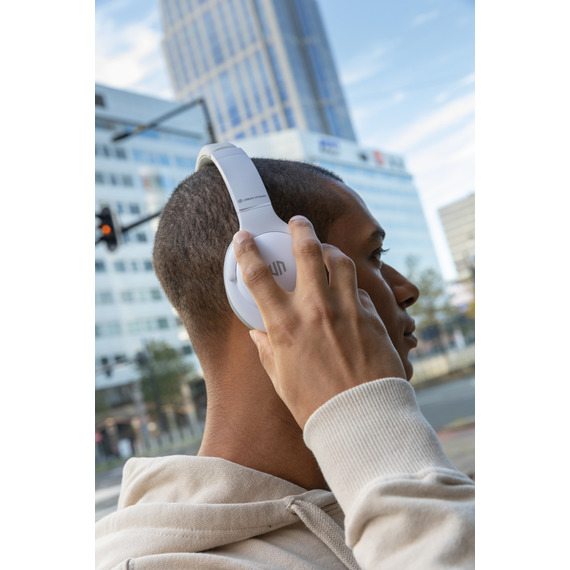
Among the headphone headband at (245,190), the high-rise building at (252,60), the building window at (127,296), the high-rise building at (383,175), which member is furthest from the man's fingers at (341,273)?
the high-rise building at (252,60)

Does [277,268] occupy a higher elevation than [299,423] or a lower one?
higher

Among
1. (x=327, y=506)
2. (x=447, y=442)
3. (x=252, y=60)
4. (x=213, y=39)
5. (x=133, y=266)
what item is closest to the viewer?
(x=327, y=506)

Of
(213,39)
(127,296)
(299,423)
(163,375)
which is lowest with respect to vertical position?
(299,423)

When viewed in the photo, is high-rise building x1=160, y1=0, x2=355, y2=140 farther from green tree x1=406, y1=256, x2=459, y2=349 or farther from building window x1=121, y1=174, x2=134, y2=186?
building window x1=121, y1=174, x2=134, y2=186

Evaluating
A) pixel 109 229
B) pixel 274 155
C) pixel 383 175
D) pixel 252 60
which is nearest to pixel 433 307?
pixel 383 175

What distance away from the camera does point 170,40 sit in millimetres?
30422

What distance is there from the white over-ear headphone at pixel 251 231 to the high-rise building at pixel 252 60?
28423mm

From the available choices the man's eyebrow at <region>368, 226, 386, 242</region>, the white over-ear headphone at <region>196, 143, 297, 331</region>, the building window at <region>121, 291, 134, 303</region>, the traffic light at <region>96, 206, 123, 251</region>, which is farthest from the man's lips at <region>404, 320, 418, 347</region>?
the building window at <region>121, 291, 134, 303</region>

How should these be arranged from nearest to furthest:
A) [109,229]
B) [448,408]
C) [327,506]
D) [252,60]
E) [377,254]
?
[327,506]
[377,254]
[109,229]
[448,408]
[252,60]

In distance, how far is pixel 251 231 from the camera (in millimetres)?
598

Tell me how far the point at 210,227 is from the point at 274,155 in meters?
0.23

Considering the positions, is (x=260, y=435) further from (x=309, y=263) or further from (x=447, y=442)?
(x=447, y=442)
